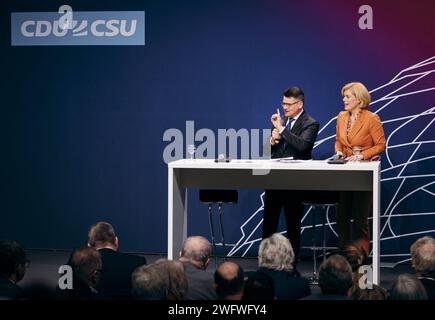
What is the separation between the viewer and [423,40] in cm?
762

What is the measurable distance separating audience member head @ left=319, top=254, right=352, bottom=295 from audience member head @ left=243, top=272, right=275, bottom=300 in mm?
442

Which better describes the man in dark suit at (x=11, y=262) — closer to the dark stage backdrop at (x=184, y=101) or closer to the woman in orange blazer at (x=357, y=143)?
the woman in orange blazer at (x=357, y=143)

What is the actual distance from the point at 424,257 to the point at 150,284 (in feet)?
5.01

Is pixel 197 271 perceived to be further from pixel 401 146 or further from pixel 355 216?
pixel 401 146

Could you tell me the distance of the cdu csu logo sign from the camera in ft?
26.7

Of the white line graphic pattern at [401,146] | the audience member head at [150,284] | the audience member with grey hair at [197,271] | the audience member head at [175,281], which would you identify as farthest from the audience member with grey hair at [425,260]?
the white line graphic pattern at [401,146]

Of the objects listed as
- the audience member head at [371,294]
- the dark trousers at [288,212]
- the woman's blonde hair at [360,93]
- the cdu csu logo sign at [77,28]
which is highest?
the cdu csu logo sign at [77,28]

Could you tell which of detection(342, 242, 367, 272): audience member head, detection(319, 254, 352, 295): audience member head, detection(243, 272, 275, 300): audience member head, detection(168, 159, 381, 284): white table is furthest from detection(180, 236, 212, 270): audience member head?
detection(168, 159, 381, 284): white table

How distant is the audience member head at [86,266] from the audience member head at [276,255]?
932mm

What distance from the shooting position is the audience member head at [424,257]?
444cm

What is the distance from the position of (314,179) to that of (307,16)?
1835 mm

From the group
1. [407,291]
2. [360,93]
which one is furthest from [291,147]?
[407,291]
